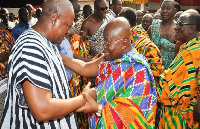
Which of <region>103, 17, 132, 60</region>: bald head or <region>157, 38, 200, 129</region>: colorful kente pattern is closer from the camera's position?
<region>103, 17, 132, 60</region>: bald head

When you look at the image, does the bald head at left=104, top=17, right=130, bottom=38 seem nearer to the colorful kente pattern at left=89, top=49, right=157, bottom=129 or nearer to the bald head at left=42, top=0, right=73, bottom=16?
the colorful kente pattern at left=89, top=49, right=157, bottom=129

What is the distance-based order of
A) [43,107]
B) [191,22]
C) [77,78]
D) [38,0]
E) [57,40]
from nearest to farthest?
[43,107]
[57,40]
[191,22]
[77,78]
[38,0]

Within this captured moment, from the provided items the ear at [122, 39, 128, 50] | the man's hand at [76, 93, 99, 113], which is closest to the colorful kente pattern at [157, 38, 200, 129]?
the ear at [122, 39, 128, 50]

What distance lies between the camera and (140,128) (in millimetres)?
2016

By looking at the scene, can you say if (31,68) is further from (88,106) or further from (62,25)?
(88,106)

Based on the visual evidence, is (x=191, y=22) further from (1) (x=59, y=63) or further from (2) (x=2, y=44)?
(2) (x=2, y=44)

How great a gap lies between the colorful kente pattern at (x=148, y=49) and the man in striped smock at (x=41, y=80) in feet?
6.22

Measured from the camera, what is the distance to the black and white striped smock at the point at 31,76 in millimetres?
1486

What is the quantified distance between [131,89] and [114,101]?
191 millimetres

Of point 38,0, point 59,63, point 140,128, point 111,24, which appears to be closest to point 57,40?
point 59,63

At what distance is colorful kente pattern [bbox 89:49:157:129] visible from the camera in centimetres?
197

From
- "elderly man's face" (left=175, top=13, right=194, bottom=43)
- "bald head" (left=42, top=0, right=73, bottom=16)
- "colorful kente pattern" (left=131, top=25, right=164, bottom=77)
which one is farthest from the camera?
"colorful kente pattern" (left=131, top=25, right=164, bottom=77)

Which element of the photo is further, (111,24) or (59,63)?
(111,24)

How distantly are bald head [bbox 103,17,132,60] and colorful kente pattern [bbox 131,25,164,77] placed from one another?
137cm
